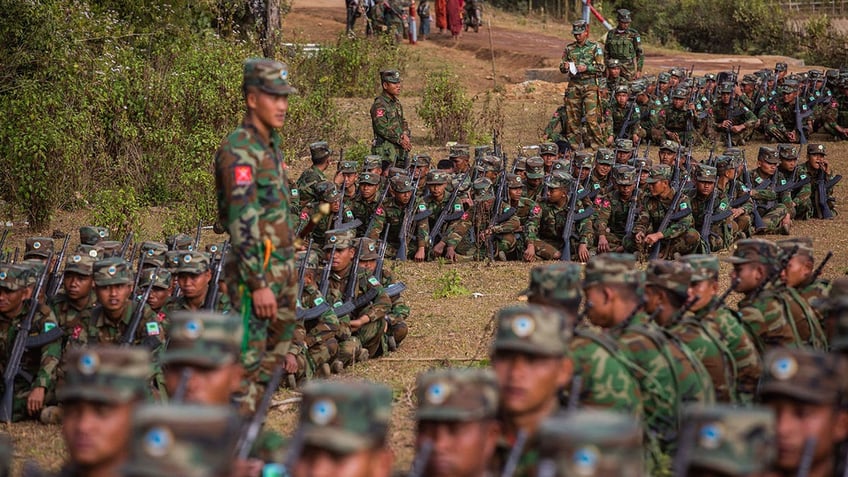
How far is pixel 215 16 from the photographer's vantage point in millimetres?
21406

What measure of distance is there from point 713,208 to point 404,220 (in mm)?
3613

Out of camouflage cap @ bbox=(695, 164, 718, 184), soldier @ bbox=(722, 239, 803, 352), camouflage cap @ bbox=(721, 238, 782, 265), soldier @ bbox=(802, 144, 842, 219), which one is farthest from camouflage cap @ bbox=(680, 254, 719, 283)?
soldier @ bbox=(802, 144, 842, 219)

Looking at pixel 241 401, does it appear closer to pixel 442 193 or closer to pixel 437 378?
pixel 437 378

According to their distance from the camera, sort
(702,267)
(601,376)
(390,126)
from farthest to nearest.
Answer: (390,126) → (702,267) → (601,376)

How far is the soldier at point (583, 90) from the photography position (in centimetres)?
2009

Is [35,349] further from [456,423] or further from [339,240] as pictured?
[456,423]

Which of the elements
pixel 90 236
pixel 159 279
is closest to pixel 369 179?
pixel 90 236

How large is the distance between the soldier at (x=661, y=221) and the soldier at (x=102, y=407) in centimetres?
960

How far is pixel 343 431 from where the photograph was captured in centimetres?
459

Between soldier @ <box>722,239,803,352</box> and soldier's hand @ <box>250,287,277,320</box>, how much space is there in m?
3.08

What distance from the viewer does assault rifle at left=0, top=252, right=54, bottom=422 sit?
29.0 feet

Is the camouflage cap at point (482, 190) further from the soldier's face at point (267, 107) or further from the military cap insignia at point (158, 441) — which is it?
the military cap insignia at point (158, 441)

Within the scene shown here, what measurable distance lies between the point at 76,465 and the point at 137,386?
15.6 inches

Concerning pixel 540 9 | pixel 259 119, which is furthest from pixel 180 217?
pixel 540 9
